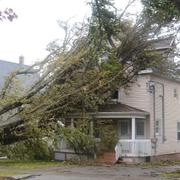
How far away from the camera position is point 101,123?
2798 centimetres

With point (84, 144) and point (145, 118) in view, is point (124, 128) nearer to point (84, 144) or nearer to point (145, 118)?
point (145, 118)

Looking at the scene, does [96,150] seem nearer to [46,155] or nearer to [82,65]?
[46,155]

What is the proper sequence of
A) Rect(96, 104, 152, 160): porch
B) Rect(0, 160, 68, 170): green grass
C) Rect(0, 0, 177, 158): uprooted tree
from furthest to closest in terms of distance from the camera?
Rect(96, 104, 152, 160): porch
Rect(0, 160, 68, 170): green grass
Rect(0, 0, 177, 158): uprooted tree

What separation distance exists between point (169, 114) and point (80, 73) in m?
9.60

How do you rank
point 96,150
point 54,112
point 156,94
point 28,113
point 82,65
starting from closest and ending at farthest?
point 28,113 → point 54,112 → point 82,65 → point 96,150 → point 156,94

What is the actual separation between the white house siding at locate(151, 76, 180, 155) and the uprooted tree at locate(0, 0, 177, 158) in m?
3.06

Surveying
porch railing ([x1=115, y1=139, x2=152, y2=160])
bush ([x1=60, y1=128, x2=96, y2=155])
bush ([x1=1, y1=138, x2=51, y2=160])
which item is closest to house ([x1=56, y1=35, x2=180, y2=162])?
porch railing ([x1=115, y1=139, x2=152, y2=160])

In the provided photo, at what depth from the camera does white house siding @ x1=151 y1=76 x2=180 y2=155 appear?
97.9 feet

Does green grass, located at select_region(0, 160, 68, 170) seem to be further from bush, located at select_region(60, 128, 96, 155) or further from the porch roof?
the porch roof

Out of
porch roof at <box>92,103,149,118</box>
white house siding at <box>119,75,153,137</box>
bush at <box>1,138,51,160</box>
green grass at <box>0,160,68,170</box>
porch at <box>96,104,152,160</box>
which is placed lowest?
green grass at <box>0,160,68,170</box>

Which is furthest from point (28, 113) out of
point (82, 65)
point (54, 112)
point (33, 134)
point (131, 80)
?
point (131, 80)

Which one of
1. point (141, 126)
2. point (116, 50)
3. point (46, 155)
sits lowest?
point (46, 155)

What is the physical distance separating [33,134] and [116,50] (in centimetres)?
836

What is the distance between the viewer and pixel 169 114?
31297 millimetres
